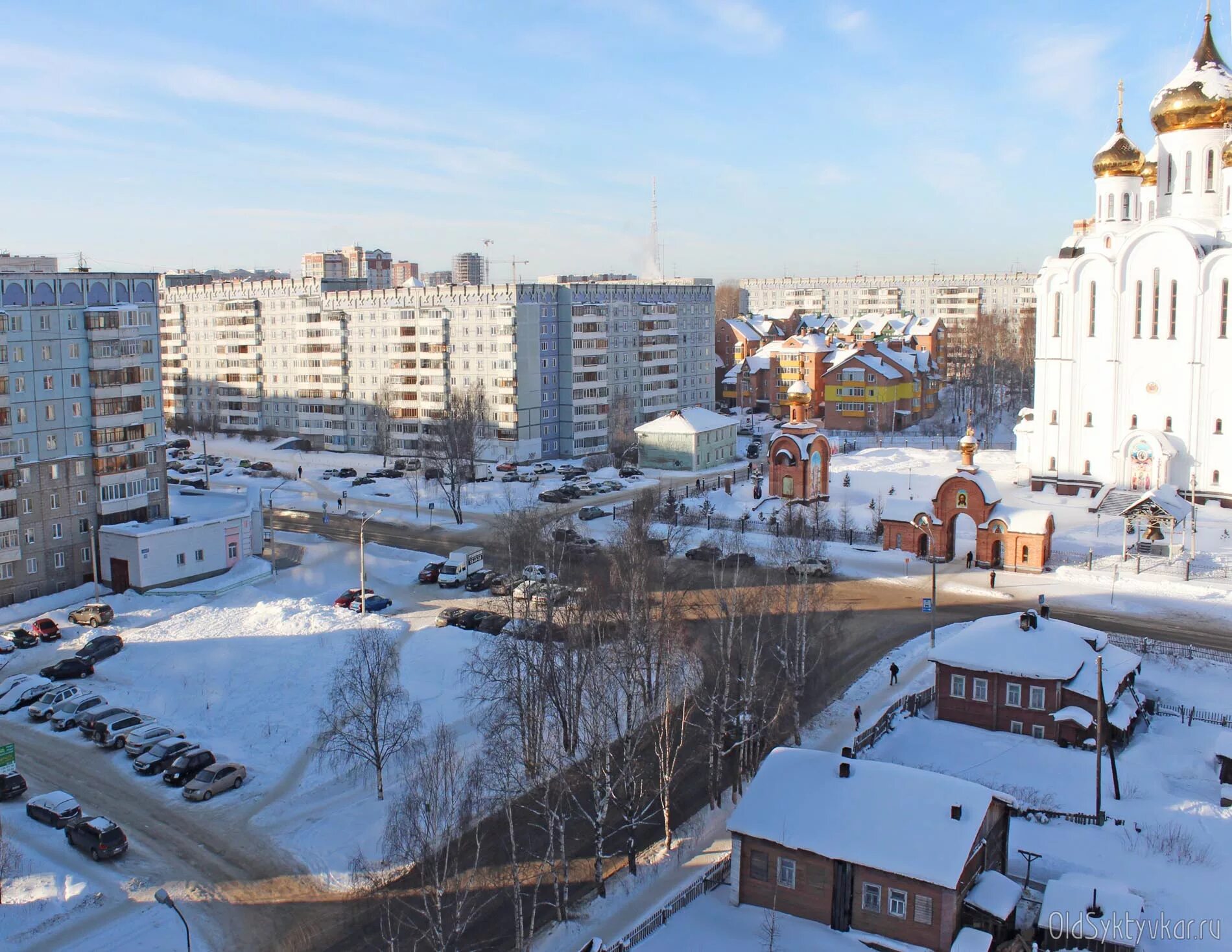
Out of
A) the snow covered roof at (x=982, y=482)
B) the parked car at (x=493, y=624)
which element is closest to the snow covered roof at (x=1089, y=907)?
the parked car at (x=493, y=624)

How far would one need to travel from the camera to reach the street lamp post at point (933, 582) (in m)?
32.8

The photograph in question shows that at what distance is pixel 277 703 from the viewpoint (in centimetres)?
2933

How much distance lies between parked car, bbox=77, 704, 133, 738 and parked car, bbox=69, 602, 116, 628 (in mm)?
8576

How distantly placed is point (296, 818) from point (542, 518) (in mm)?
18636

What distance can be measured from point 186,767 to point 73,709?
17.6ft

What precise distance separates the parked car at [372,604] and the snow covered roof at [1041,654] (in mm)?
18512

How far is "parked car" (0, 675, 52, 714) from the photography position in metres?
29.4

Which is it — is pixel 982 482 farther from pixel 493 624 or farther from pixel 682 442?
pixel 682 442

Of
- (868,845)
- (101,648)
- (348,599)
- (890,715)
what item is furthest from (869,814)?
(101,648)

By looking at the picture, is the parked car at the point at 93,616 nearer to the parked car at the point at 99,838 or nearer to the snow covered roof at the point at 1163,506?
the parked car at the point at 99,838

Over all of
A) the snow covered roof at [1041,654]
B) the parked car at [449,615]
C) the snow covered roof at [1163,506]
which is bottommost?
the parked car at [449,615]

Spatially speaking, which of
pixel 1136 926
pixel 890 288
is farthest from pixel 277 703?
pixel 890 288

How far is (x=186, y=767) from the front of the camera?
25.1 metres

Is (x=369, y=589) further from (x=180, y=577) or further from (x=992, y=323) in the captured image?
(x=992, y=323)
